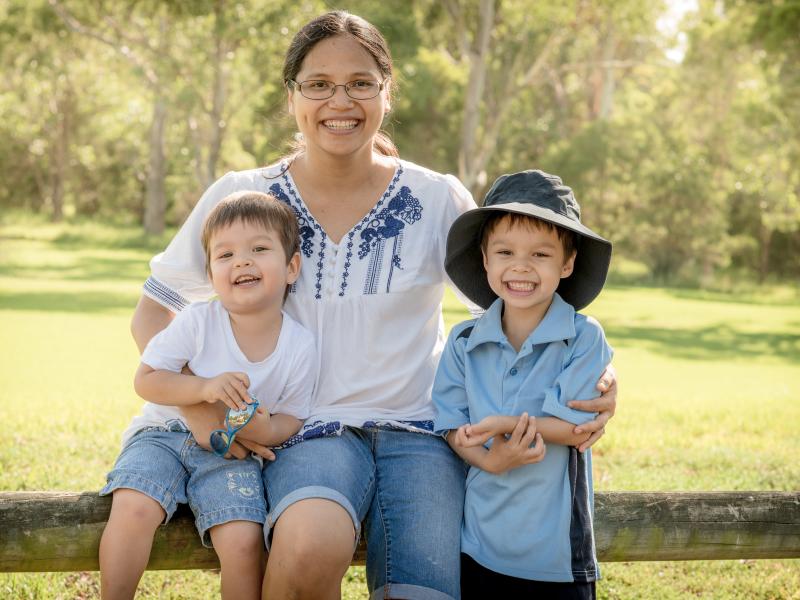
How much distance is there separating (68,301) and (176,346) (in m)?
13.2

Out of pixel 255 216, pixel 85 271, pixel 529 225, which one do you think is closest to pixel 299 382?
pixel 255 216

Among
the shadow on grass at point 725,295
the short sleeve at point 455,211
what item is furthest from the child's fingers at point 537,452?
the shadow on grass at point 725,295

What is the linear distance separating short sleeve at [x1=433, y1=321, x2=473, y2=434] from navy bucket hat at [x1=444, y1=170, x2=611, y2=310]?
0.30 meters

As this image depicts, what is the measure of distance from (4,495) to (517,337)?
1646mm

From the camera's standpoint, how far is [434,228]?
11.3 feet

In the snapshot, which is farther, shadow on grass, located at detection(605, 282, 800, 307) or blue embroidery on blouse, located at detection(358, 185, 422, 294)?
shadow on grass, located at detection(605, 282, 800, 307)

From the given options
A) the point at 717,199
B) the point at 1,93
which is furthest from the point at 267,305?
the point at 1,93

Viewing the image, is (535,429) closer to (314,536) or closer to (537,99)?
(314,536)

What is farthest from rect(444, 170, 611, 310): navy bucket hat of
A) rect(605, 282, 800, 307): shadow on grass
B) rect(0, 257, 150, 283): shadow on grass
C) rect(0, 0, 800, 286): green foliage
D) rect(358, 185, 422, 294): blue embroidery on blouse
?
rect(605, 282, 800, 307): shadow on grass

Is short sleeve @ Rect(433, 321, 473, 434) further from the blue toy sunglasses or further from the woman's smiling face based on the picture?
the woman's smiling face

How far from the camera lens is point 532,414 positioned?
9.41 feet

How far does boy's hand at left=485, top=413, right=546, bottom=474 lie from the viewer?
8.88 feet

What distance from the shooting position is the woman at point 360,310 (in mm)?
2799

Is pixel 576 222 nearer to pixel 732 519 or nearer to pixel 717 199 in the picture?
pixel 732 519
